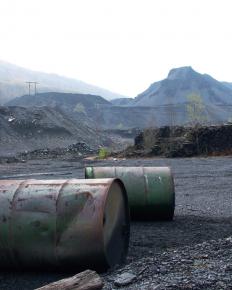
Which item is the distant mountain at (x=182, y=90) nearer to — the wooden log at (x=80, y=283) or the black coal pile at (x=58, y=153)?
the black coal pile at (x=58, y=153)

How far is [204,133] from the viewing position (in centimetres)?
3131

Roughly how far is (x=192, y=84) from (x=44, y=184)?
97395mm

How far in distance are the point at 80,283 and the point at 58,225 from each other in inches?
41.1

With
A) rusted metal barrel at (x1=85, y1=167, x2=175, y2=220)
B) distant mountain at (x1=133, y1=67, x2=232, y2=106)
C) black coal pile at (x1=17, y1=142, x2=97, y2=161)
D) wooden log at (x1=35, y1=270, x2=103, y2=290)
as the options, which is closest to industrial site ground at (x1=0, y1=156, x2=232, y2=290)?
rusted metal barrel at (x1=85, y1=167, x2=175, y2=220)

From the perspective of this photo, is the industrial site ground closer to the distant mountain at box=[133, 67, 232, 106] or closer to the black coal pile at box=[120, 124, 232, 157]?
the black coal pile at box=[120, 124, 232, 157]

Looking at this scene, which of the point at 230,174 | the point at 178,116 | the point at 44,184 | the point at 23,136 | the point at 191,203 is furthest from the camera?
the point at 178,116

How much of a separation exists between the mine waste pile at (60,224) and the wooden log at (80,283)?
2.51 feet

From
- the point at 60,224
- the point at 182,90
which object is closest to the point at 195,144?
the point at 60,224

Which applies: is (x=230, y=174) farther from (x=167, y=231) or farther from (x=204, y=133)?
(x=204, y=133)

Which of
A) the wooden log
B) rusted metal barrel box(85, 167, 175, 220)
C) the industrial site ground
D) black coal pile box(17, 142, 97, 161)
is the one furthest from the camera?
black coal pile box(17, 142, 97, 161)

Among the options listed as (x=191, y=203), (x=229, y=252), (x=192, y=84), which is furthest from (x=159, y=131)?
(x=192, y=84)

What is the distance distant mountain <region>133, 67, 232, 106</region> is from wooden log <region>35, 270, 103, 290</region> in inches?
3548

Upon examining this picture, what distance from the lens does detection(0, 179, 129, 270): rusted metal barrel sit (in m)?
4.99

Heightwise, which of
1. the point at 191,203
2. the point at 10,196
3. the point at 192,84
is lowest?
the point at 191,203
